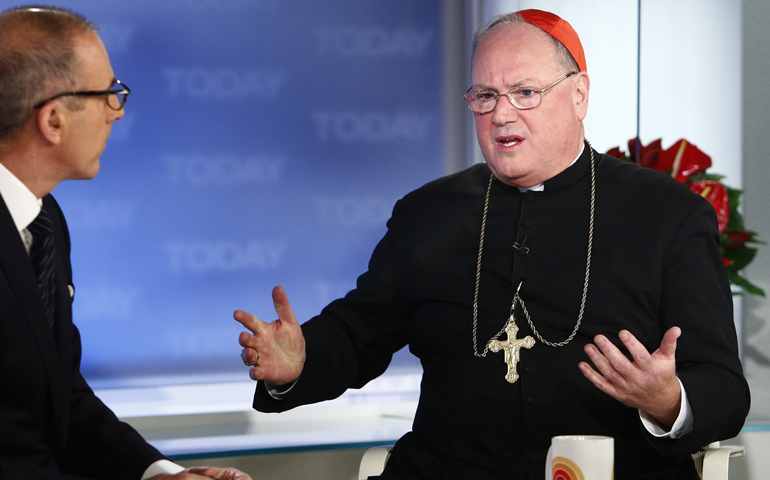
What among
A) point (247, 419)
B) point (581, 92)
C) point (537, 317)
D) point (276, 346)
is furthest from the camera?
point (247, 419)

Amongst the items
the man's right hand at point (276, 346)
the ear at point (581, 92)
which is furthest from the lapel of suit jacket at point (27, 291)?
the ear at point (581, 92)

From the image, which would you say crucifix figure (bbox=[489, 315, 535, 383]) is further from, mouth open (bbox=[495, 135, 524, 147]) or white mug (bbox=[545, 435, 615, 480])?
white mug (bbox=[545, 435, 615, 480])

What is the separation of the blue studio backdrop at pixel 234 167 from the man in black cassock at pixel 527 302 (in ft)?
3.50

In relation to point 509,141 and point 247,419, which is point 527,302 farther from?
point 247,419

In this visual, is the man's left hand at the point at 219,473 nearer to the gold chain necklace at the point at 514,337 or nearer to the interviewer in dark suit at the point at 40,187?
the interviewer in dark suit at the point at 40,187

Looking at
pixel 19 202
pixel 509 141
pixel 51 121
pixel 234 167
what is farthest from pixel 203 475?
pixel 234 167

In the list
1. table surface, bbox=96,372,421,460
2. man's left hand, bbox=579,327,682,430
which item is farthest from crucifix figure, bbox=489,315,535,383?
table surface, bbox=96,372,421,460

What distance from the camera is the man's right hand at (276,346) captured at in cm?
187

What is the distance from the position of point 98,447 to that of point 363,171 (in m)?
1.93

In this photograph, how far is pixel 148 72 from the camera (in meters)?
3.22

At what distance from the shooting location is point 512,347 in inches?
80.9

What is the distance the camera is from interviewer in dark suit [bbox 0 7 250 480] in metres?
1.56

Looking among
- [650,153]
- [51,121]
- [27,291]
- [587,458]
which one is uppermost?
[650,153]

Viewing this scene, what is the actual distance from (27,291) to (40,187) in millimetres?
236
